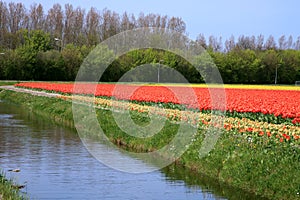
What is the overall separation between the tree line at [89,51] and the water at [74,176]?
52.8 meters

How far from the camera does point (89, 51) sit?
82250 millimetres

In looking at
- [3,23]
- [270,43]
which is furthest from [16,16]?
[270,43]

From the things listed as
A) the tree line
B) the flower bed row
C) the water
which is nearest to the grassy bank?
the flower bed row

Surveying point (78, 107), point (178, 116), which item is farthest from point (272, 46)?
point (178, 116)

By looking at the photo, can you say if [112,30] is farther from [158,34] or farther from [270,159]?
[270,159]

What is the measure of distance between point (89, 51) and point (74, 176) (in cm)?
6932

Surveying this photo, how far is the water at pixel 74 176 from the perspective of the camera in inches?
480

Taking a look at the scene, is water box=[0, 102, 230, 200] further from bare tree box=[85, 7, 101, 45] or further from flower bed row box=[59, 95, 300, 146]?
bare tree box=[85, 7, 101, 45]

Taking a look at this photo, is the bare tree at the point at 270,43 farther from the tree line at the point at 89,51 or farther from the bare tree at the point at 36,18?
the bare tree at the point at 36,18

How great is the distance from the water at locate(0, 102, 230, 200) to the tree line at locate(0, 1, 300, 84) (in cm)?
5283

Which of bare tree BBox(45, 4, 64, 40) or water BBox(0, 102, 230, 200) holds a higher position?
bare tree BBox(45, 4, 64, 40)

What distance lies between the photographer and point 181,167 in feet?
50.7

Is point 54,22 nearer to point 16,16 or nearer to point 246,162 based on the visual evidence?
point 16,16

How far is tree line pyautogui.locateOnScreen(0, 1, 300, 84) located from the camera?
244ft
